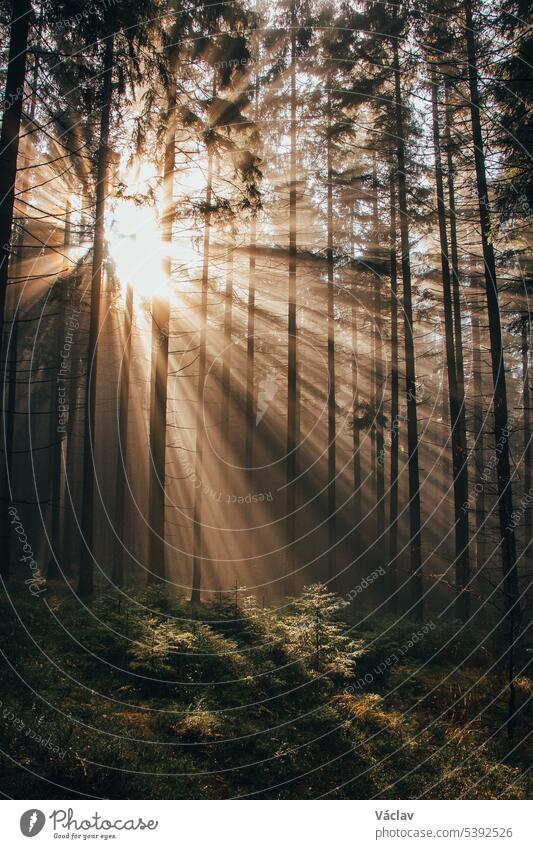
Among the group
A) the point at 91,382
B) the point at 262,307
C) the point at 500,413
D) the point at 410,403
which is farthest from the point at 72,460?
the point at 500,413

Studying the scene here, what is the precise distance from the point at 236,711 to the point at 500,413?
24.9 ft

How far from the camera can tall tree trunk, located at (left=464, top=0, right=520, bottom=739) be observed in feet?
29.8

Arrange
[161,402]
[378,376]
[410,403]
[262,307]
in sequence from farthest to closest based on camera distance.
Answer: [378,376]
[262,307]
[410,403]
[161,402]

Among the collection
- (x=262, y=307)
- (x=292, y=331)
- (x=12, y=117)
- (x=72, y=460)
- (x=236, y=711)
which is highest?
(x=12, y=117)

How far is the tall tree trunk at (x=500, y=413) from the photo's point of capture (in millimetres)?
9072

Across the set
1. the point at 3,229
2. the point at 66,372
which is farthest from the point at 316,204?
the point at 3,229

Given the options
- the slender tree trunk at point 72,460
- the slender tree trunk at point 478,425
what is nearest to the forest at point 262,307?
the slender tree trunk at point 72,460

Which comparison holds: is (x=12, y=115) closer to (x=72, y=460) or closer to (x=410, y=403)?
(x=410, y=403)

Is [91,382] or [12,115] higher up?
[12,115]

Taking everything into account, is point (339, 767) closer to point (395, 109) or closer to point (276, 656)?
point (276, 656)

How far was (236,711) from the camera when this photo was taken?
26.3ft

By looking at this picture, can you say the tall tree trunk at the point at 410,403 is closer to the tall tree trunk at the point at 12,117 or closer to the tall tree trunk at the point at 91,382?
the tall tree trunk at the point at 91,382
